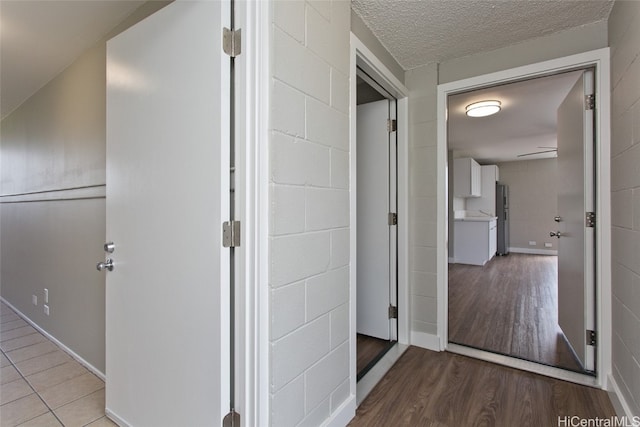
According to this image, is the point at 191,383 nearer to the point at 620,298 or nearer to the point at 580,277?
the point at 620,298

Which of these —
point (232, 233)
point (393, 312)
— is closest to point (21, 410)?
point (232, 233)

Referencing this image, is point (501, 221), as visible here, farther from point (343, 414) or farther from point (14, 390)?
point (14, 390)

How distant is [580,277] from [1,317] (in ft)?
17.7

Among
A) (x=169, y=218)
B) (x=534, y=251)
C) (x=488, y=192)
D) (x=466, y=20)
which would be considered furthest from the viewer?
(x=534, y=251)

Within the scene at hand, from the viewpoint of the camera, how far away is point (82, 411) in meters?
1.74

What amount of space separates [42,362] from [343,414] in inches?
93.8

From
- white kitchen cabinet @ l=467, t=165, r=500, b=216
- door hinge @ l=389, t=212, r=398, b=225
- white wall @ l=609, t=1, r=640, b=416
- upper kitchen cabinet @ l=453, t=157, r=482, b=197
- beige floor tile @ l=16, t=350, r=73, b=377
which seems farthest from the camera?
white kitchen cabinet @ l=467, t=165, r=500, b=216

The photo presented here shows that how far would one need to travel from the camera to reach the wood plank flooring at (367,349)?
7.39ft

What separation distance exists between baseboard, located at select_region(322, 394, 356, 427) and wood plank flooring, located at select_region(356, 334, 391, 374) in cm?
50

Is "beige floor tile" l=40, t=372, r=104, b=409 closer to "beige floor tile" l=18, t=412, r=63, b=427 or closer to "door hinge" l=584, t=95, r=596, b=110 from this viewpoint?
"beige floor tile" l=18, t=412, r=63, b=427

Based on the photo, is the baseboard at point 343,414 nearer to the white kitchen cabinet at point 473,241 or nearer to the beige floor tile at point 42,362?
the beige floor tile at point 42,362

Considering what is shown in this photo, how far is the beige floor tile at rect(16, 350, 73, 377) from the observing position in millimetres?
2201

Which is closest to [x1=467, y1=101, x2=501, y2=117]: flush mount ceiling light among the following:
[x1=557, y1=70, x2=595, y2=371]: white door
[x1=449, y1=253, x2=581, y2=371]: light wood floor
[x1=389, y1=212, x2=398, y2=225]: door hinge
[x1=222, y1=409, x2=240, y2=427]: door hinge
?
[x1=557, y1=70, x2=595, y2=371]: white door

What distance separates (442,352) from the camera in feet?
7.82
